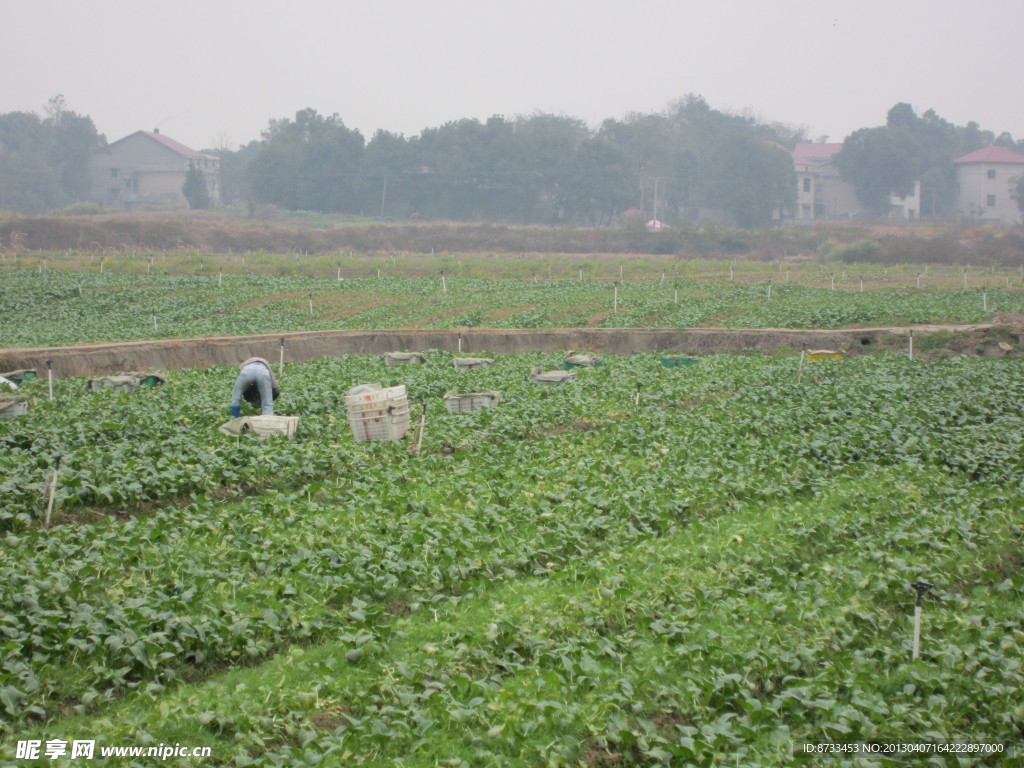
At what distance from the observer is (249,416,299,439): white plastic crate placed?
1391cm

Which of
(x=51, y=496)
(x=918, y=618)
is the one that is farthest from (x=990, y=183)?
(x=51, y=496)

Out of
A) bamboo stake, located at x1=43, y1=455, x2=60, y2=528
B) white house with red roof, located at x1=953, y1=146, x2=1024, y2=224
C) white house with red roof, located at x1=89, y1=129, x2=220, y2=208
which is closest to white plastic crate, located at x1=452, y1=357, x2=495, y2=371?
bamboo stake, located at x1=43, y1=455, x2=60, y2=528

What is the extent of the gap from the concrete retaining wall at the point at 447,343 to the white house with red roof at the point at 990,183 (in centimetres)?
8471

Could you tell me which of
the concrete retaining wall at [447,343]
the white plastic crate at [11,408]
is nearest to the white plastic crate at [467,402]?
the white plastic crate at [11,408]

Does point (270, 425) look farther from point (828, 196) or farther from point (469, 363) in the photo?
point (828, 196)

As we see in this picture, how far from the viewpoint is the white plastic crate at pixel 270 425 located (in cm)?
1391

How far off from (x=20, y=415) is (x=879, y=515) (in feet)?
41.0

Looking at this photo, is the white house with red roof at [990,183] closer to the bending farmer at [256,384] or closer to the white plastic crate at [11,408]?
the bending farmer at [256,384]

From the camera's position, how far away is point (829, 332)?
29.8 meters

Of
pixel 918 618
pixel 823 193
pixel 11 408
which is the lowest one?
pixel 918 618

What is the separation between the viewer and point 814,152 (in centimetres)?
11656

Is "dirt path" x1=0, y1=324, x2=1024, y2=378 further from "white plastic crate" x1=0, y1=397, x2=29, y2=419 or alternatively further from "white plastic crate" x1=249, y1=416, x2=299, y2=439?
"white plastic crate" x1=249, y1=416, x2=299, y2=439

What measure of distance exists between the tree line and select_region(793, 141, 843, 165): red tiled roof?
7.56m

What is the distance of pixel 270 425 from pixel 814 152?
114049 mm
